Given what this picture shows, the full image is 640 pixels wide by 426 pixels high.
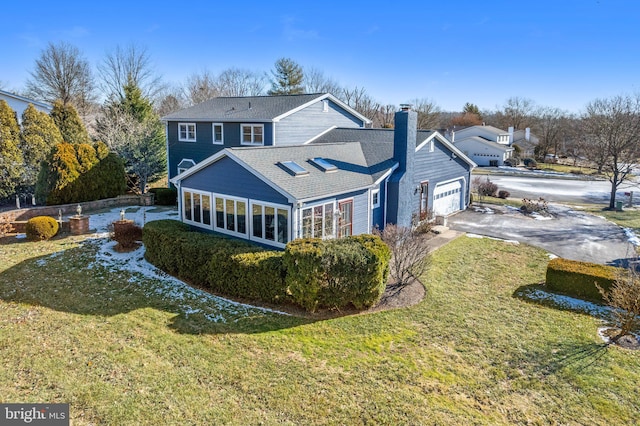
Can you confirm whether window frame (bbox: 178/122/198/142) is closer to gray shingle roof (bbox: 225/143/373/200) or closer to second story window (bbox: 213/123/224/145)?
second story window (bbox: 213/123/224/145)

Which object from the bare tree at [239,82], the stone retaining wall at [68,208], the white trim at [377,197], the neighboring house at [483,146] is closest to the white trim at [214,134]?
the stone retaining wall at [68,208]

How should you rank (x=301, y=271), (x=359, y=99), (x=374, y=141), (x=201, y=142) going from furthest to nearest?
1. (x=359, y=99)
2. (x=201, y=142)
3. (x=374, y=141)
4. (x=301, y=271)

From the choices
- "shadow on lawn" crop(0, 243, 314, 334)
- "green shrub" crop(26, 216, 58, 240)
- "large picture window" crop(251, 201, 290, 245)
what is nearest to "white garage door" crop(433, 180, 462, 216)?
"large picture window" crop(251, 201, 290, 245)

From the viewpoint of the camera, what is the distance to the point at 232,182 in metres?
14.9

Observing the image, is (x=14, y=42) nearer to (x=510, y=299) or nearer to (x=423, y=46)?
(x=423, y=46)

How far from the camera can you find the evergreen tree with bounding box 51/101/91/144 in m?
27.1

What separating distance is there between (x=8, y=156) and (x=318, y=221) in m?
18.5

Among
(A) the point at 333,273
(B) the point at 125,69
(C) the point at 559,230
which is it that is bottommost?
(C) the point at 559,230

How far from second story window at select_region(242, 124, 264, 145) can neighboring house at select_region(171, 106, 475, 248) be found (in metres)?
4.94

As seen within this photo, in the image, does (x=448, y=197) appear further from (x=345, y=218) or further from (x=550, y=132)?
(x=550, y=132)

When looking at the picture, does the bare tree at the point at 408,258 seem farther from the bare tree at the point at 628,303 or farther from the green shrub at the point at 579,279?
the bare tree at the point at 628,303

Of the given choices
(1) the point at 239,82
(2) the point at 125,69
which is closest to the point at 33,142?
(2) the point at 125,69

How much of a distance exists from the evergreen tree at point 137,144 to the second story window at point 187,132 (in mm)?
2991

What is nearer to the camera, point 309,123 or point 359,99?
point 309,123
